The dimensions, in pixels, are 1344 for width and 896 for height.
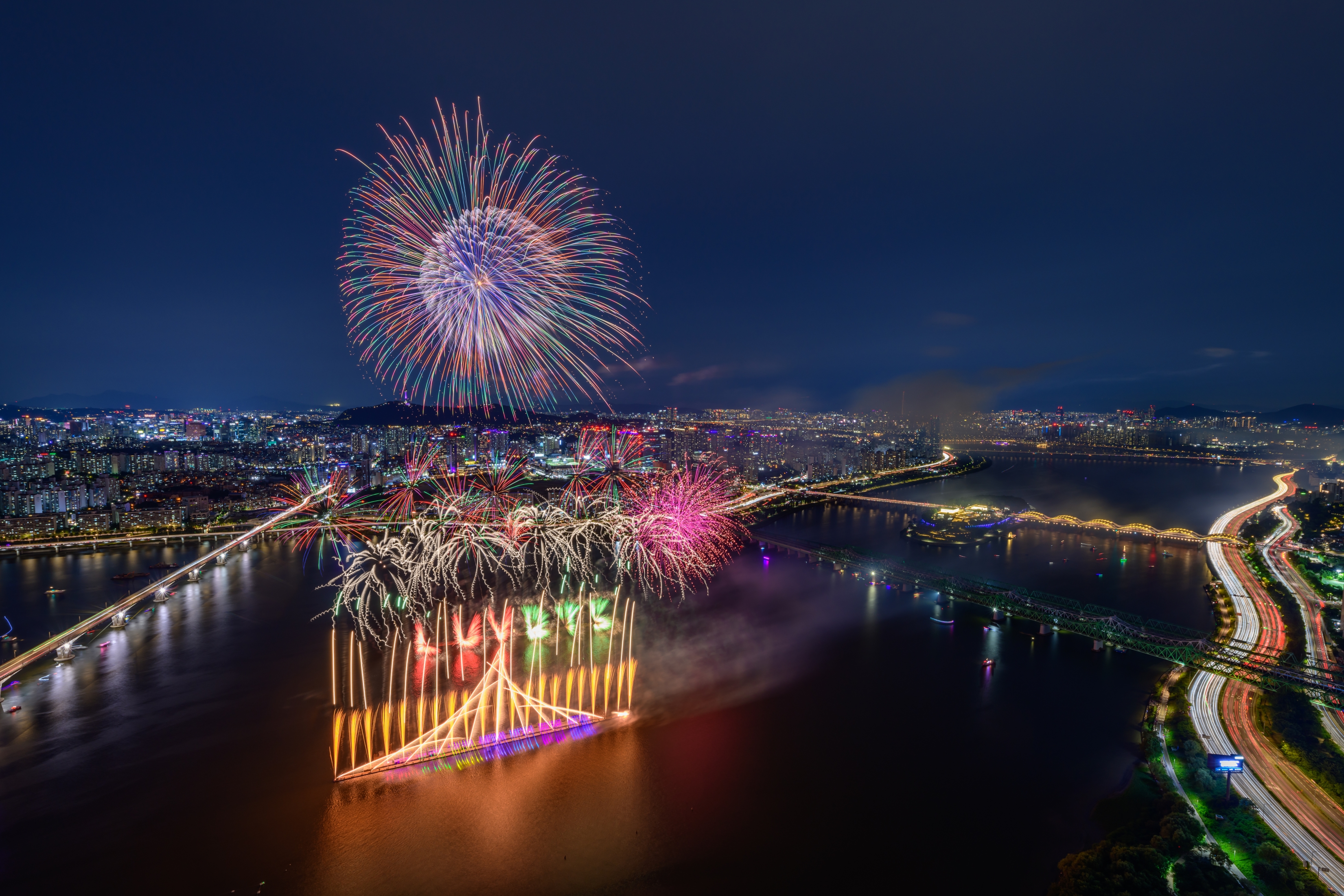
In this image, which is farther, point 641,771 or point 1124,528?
point 1124,528

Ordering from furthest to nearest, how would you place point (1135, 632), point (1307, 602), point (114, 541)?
1. point (114, 541)
2. point (1307, 602)
3. point (1135, 632)

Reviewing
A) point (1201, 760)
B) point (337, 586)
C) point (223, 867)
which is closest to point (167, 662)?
point (337, 586)

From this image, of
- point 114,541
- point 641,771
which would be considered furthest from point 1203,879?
point 114,541

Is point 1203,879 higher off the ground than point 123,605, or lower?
lower

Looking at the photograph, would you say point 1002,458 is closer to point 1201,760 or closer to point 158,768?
point 1201,760

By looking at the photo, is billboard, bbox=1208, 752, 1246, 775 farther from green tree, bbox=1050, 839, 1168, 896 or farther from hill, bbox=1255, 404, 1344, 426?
hill, bbox=1255, 404, 1344, 426

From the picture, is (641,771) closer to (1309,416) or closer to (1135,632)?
(1135,632)
